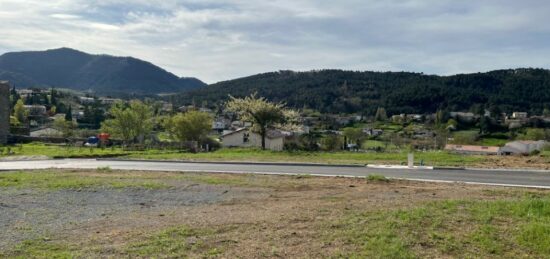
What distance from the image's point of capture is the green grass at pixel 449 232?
7594 millimetres

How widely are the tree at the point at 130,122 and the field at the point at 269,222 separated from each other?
37.1 m

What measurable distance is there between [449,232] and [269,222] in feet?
10.3

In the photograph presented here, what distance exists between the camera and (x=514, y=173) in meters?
20.5

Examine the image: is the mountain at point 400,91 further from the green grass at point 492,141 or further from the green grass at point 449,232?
the green grass at point 449,232

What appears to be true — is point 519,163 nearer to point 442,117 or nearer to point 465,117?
point 465,117

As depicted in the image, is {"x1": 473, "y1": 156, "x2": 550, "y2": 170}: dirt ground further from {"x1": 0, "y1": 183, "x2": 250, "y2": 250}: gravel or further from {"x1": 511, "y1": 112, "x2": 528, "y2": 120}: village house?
{"x1": 511, "y1": 112, "x2": 528, "y2": 120}: village house

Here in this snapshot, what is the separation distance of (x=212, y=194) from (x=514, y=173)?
1302 centimetres

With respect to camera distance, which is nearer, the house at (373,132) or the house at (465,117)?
the house at (373,132)

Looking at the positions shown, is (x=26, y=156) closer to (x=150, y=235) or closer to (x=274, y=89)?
(x=150, y=235)

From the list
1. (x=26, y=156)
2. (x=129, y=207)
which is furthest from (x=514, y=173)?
(x=26, y=156)

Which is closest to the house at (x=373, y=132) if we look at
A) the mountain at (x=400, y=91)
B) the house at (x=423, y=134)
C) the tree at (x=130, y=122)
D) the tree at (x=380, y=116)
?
the house at (x=423, y=134)

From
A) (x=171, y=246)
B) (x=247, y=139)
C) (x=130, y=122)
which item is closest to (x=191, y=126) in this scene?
(x=130, y=122)

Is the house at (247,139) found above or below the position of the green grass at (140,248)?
below

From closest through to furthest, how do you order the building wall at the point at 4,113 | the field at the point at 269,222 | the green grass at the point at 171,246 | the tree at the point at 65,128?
the green grass at the point at 171,246, the field at the point at 269,222, the building wall at the point at 4,113, the tree at the point at 65,128
